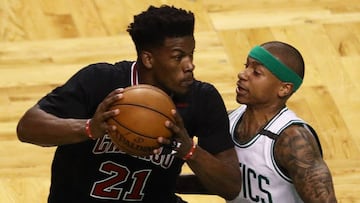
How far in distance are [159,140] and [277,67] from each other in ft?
2.20

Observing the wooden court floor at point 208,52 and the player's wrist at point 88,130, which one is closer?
the player's wrist at point 88,130

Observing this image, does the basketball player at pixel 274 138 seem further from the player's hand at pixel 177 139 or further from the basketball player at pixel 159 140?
the player's hand at pixel 177 139

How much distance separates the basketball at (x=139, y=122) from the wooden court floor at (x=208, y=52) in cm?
180

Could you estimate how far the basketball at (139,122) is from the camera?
3.10 meters

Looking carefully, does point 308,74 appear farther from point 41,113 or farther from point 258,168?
point 41,113

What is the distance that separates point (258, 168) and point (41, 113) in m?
0.79

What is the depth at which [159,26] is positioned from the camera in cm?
336

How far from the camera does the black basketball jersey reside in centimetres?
346

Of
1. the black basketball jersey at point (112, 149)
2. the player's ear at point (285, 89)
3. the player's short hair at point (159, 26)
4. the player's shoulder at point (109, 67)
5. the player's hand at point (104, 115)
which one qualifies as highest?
the player's short hair at point (159, 26)

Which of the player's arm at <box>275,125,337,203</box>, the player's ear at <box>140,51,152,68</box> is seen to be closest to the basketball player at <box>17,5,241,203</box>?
the player's ear at <box>140,51,152,68</box>

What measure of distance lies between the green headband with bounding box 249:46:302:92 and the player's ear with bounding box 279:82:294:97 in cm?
2

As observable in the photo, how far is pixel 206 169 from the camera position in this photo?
3365mm

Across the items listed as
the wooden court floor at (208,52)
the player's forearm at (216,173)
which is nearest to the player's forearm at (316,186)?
the player's forearm at (216,173)

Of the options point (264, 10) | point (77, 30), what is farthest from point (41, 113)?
point (264, 10)
